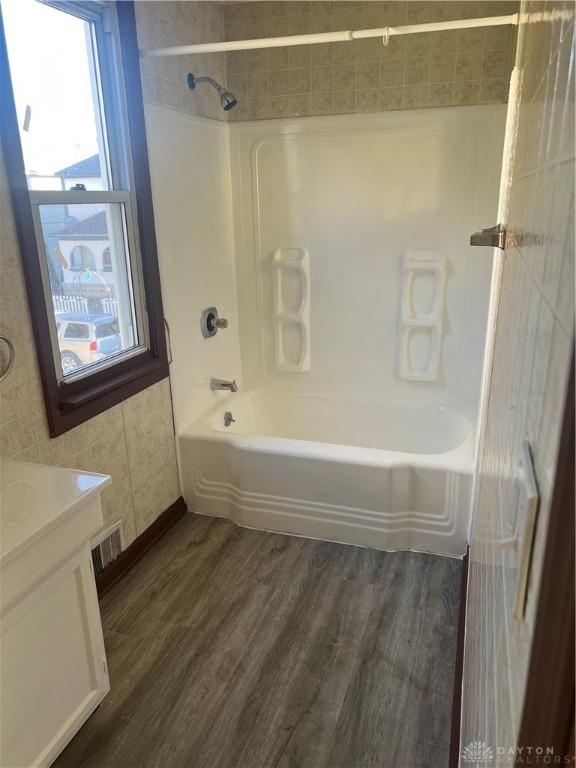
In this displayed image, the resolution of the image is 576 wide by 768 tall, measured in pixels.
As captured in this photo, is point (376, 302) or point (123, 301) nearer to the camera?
point (123, 301)

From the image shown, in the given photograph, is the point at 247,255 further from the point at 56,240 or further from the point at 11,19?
the point at 11,19

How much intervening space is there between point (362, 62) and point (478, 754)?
2.90 meters

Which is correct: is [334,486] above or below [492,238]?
below

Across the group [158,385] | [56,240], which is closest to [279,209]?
[158,385]

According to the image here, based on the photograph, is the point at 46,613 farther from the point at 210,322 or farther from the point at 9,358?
the point at 210,322

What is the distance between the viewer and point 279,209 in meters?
3.15

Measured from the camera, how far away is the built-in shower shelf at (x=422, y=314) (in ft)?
9.75

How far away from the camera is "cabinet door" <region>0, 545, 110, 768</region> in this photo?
1.32 m

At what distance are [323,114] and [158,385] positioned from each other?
167 centimetres

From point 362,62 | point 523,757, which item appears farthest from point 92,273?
point 523,757

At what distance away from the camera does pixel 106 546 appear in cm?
225

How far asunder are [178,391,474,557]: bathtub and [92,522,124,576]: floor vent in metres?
0.52

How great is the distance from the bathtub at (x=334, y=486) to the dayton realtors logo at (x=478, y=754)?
1.29 metres

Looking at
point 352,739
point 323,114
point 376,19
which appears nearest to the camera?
point 352,739
